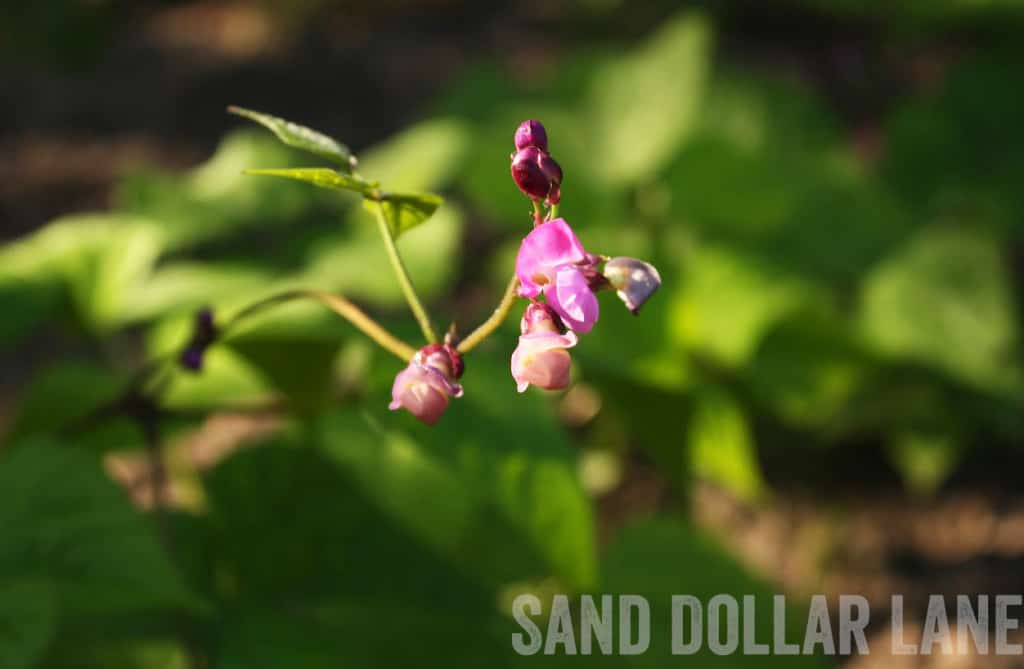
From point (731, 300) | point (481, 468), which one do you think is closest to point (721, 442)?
point (731, 300)

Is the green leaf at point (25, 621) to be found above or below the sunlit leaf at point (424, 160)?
below

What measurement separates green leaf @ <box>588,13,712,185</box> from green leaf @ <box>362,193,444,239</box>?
984mm

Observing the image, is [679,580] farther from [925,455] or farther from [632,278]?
[632,278]

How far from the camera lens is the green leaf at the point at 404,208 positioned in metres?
0.59

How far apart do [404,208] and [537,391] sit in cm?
36

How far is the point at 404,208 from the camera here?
24.0 inches

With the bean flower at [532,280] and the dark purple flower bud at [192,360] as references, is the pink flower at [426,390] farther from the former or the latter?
the dark purple flower bud at [192,360]

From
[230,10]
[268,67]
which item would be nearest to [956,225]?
[268,67]

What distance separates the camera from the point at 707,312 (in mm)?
1565

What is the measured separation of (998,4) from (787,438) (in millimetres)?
1169

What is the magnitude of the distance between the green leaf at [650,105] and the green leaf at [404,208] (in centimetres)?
98

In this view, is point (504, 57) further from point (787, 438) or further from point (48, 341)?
point (787, 438)

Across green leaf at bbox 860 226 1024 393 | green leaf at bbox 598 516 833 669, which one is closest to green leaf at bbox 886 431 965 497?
green leaf at bbox 860 226 1024 393

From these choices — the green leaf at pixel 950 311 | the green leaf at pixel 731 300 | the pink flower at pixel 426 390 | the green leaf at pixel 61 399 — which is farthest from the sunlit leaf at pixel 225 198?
the pink flower at pixel 426 390
